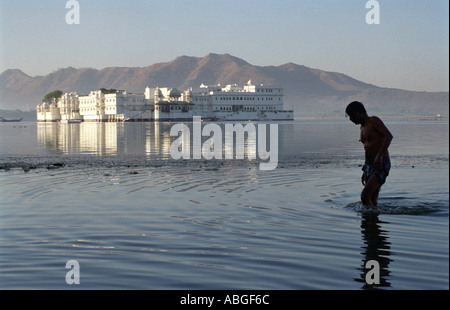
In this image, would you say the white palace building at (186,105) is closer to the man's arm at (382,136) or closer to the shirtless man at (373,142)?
the shirtless man at (373,142)

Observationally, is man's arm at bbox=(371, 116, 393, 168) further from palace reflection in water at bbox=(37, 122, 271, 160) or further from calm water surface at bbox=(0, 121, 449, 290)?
palace reflection in water at bbox=(37, 122, 271, 160)

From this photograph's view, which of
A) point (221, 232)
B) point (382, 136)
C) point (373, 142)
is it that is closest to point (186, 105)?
point (373, 142)

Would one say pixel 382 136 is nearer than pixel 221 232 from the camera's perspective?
No

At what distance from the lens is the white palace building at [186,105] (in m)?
162

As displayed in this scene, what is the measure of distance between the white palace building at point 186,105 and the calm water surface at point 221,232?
143149mm

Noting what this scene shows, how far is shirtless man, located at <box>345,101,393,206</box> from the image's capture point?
9703 mm

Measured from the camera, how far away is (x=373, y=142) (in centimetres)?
986

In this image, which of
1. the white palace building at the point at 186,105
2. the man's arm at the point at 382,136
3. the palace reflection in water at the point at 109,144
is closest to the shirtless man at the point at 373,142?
the man's arm at the point at 382,136

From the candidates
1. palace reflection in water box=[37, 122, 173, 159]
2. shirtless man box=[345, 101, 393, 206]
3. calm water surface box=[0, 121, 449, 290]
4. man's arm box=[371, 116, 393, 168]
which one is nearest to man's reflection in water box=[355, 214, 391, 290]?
calm water surface box=[0, 121, 449, 290]

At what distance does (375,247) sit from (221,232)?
2.30m

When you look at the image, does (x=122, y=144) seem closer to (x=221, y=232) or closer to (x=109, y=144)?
(x=109, y=144)

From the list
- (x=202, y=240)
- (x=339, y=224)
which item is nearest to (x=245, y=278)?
(x=202, y=240)

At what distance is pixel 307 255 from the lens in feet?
23.7

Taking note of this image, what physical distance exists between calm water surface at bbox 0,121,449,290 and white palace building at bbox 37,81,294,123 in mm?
143149
